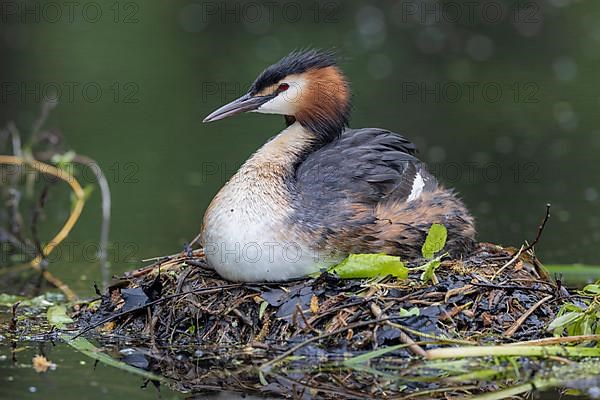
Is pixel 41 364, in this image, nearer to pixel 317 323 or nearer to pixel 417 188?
pixel 317 323

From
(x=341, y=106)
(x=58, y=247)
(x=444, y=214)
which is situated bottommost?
(x=58, y=247)

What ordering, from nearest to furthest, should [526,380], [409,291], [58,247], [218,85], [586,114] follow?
[526,380]
[409,291]
[58,247]
[586,114]
[218,85]

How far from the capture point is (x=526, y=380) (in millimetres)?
6145

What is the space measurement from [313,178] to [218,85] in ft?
32.8

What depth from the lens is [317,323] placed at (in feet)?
22.4

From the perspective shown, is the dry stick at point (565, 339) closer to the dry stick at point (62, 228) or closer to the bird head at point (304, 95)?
the bird head at point (304, 95)

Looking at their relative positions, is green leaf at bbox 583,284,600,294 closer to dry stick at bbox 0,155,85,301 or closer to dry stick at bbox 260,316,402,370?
dry stick at bbox 260,316,402,370

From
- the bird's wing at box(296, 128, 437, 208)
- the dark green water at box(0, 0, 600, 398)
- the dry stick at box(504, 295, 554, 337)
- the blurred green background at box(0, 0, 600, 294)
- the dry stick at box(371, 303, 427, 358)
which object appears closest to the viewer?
the dry stick at box(371, 303, 427, 358)

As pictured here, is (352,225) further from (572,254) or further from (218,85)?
(218,85)

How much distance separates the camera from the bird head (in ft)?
25.1

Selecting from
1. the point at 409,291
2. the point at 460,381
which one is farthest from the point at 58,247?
the point at 460,381

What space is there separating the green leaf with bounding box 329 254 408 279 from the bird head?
1.23m

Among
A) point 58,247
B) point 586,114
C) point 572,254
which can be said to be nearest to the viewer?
point 572,254

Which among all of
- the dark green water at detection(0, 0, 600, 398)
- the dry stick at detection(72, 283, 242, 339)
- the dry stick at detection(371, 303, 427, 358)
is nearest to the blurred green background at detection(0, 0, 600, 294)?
the dark green water at detection(0, 0, 600, 398)
